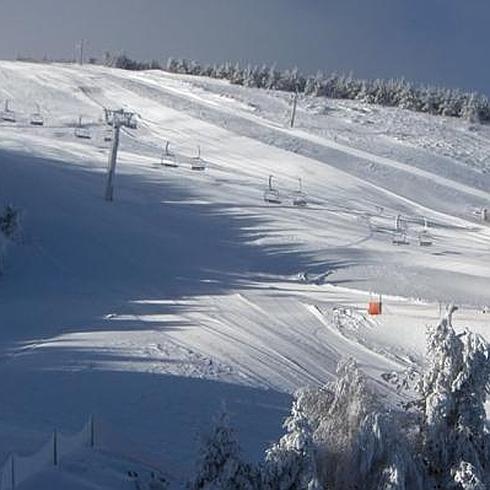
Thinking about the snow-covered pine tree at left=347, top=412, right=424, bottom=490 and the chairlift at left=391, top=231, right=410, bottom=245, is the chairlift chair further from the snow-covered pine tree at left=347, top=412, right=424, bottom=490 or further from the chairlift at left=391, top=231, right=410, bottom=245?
the snow-covered pine tree at left=347, top=412, right=424, bottom=490

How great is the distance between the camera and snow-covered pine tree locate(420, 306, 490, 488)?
14383mm

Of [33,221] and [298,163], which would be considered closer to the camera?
[33,221]

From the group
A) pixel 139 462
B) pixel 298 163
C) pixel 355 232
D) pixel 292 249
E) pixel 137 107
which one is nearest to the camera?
pixel 139 462

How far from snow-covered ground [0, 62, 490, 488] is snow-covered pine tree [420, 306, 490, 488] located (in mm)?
4848

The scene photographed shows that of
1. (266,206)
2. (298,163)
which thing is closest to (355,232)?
(266,206)

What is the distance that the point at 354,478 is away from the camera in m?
14.2

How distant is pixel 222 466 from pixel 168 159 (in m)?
55.3

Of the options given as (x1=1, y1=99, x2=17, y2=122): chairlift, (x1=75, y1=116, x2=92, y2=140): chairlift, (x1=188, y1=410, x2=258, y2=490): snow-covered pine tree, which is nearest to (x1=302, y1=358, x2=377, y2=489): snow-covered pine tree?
(x1=188, y1=410, x2=258, y2=490): snow-covered pine tree

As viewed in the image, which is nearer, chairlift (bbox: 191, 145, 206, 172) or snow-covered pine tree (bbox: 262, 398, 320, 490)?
snow-covered pine tree (bbox: 262, 398, 320, 490)

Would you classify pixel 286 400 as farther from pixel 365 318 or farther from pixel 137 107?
pixel 137 107

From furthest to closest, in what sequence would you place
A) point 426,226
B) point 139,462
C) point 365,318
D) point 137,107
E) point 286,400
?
point 137,107, point 426,226, point 365,318, point 286,400, point 139,462

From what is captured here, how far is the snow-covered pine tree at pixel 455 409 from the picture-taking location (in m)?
14.4

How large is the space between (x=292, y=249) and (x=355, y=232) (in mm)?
7131

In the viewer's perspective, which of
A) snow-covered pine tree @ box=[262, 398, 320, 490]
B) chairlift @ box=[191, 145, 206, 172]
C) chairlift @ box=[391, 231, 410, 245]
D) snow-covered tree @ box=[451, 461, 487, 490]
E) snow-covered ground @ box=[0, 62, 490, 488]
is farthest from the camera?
chairlift @ box=[191, 145, 206, 172]
